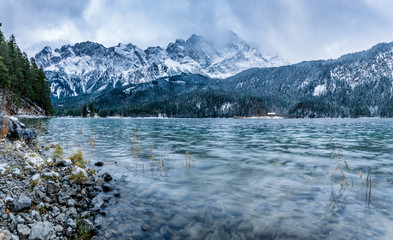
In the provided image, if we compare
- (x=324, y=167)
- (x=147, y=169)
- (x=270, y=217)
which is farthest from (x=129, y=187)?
(x=324, y=167)

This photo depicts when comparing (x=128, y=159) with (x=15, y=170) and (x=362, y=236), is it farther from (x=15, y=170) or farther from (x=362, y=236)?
(x=362, y=236)

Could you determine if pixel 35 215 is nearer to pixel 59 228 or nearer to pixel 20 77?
pixel 59 228

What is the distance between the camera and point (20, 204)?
6.02 metres

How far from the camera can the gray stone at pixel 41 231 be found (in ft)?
16.8

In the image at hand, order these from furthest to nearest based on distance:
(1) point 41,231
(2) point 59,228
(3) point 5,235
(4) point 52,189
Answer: (4) point 52,189 < (2) point 59,228 < (1) point 41,231 < (3) point 5,235

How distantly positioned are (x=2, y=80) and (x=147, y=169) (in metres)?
79.3

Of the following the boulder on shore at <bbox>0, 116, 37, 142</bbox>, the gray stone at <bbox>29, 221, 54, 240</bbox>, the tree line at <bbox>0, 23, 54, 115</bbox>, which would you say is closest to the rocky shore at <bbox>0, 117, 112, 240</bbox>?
the gray stone at <bbox>29, 221, 54, 240</bbox>

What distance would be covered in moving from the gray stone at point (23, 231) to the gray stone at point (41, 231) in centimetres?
9

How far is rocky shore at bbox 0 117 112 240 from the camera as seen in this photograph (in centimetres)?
541

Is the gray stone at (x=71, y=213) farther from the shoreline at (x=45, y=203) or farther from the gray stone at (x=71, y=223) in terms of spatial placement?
the gray stone at (x=71, y=223)

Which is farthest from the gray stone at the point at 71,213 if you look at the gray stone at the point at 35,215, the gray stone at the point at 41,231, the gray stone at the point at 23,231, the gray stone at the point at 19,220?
the gray stone at the point at 23,231

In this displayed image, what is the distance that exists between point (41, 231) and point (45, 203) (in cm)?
187

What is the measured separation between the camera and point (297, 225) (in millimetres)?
6887

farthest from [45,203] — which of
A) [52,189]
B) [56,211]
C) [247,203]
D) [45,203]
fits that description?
[247,203]
